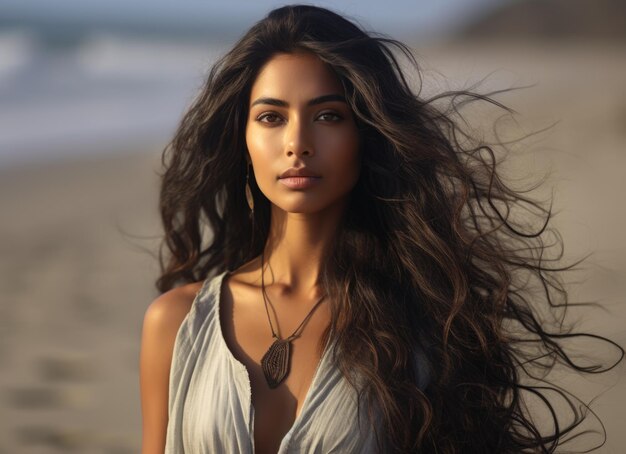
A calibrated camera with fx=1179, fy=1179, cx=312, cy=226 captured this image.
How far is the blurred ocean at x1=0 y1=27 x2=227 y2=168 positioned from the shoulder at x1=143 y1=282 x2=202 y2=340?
38.3ft

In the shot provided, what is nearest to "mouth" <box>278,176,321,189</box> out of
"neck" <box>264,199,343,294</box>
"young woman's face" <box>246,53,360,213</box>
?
"young woman's face" <box>246,53,360,213</box>

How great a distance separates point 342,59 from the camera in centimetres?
426

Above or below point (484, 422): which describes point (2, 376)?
above

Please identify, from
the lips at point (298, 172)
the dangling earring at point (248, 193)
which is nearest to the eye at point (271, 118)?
the lips at point (298, 172)

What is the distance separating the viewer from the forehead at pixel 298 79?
423 cm

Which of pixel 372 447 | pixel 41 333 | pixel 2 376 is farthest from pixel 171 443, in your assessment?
pixel 41 333

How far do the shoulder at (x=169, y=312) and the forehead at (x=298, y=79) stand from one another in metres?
0.80

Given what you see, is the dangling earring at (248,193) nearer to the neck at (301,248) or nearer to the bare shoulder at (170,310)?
the neck at (301,248)

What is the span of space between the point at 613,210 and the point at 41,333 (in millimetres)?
5957

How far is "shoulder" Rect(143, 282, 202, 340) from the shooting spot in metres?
4.33

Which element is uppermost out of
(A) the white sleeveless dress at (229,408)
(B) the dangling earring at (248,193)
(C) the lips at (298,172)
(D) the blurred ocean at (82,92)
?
(D) the blurred ocean at (82,92)

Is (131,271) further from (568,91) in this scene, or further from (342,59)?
(568,91)

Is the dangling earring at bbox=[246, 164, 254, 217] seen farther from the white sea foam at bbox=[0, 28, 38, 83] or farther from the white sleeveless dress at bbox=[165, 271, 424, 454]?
the white sea foam at bbox=[0, 28, 38, 83]

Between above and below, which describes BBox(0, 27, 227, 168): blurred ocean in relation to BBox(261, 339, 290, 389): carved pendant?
above
